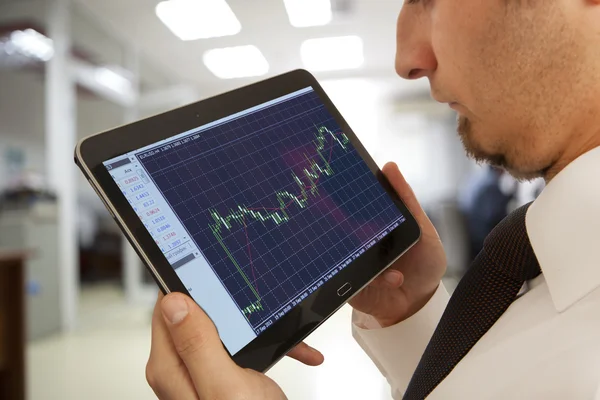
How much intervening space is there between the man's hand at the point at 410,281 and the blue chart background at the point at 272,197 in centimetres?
10

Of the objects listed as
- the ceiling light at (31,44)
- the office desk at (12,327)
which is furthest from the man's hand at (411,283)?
the ceiling light at (31,44)

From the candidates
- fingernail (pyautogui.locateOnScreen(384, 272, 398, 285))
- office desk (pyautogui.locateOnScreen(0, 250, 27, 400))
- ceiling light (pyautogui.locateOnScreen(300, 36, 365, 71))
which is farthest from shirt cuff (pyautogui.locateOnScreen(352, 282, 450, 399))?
ceiling light (pyautogui.locateOnScreen(300, 36, 365, 71))

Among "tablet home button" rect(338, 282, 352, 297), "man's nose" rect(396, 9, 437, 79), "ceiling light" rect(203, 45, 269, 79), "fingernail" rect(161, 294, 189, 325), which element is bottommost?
"tablet home button" rect(338, 282, 352, 297)

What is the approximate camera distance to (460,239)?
4500 mm

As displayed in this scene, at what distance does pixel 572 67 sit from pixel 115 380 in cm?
270

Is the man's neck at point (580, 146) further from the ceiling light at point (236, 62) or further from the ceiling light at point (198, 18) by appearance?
the ceiling light at point (236, 62)

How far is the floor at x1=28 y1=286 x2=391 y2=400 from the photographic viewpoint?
232 centimetres

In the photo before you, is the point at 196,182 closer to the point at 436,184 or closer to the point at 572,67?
the point at 572,67

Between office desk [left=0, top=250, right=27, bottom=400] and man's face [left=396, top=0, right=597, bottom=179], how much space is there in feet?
7.03

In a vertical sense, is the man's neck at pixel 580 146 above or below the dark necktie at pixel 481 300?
above

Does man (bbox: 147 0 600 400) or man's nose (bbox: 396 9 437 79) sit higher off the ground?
man's nose (bbox: 396 9 437 79)

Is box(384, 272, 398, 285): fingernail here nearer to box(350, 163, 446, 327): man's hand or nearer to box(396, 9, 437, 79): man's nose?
box(350, 163, 446, 327): man's hand

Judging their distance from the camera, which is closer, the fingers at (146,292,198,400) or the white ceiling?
the fingers at (146,292,198,400)

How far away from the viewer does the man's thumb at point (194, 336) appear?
499mm
